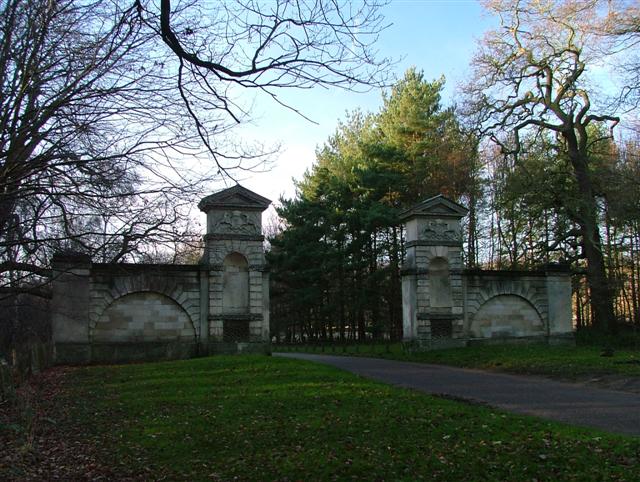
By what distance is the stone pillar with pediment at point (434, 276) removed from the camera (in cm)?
2267

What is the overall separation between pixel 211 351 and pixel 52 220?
11.2 m

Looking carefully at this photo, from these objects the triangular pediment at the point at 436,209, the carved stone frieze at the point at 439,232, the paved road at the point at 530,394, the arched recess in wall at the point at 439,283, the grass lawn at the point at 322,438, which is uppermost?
the triangular pediment at the point at 436,209

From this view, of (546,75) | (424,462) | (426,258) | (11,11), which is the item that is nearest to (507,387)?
(424,462)

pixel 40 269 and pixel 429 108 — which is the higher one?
pixel 429 108

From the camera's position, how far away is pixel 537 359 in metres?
18.0

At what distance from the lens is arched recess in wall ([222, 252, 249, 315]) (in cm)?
2153

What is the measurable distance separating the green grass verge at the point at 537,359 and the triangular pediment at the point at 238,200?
7.27m

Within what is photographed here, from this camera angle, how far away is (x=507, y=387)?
1402 centimetres

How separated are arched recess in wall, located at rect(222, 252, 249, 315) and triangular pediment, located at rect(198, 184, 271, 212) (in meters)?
1.67

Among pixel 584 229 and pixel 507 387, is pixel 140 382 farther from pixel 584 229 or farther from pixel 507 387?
pixel 584 229

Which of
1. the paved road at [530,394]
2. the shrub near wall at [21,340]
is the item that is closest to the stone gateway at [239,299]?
the shrub near wall at [21,340]

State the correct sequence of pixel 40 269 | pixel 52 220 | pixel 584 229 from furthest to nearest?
pixel 584 229
pixel 40 269
pixel 52 220

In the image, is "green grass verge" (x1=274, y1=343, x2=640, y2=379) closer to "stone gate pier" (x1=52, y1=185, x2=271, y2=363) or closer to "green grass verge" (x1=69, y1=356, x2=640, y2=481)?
"green grass verge" (x1=69, y1=356, x2=640, y2=481)

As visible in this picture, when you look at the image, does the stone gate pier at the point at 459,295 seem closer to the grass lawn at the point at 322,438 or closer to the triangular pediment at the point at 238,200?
the triangular pediment at the point at 238,200
